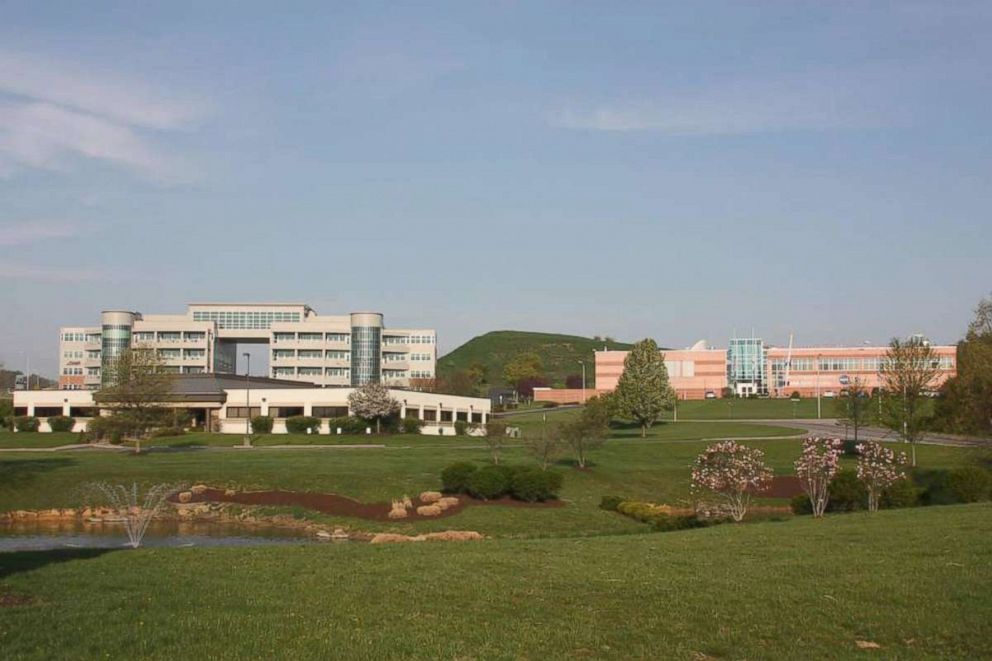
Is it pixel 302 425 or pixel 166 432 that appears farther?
pixel 302 425

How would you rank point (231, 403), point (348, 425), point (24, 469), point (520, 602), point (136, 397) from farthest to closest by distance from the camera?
point (231, 403)
point (348, 425)
point (136, 397)
point (24, 469)
point (520, 602)

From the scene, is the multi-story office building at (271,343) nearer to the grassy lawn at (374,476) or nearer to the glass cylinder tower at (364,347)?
the glass cylinder tower at (364,347)

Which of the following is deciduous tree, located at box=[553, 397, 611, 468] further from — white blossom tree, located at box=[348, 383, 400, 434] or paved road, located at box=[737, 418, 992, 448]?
white blossom tree, located at box=[348, 383, 400, 434]

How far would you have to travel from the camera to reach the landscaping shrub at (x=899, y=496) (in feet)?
102

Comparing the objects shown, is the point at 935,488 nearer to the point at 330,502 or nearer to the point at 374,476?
the point at 374,476

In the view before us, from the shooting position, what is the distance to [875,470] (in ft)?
93.4

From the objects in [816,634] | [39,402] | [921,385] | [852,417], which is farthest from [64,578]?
[39,402]

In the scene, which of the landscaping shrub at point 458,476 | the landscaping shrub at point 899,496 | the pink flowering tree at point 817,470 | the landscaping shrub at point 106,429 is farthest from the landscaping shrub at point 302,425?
the pink flowering tree at point 817,470

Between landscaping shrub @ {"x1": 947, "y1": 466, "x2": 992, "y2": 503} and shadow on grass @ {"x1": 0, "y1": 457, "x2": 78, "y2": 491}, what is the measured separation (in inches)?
1322

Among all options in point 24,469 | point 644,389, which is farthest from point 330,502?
point 644,389

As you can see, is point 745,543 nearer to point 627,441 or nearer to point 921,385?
point 921,385

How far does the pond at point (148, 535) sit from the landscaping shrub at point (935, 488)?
20.4m

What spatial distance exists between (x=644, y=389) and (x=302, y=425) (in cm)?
2906

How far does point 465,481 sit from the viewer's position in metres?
36.0
